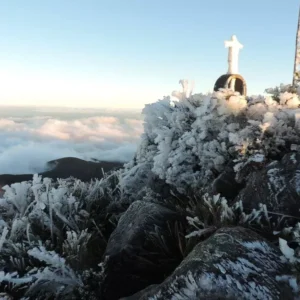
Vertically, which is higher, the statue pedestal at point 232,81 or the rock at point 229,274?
the statue pedestal at point 232,81

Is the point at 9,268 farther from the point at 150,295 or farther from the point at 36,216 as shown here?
the point at 150,295

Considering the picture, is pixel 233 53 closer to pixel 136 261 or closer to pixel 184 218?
pixel 184 218

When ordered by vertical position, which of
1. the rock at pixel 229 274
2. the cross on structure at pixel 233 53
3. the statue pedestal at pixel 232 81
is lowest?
the rock at pixel 229 274

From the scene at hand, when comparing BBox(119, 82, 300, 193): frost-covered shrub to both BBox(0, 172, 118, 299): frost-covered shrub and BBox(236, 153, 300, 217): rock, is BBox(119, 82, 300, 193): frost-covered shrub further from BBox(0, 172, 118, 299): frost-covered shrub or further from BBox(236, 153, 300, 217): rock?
BBox(0, 172, 118, 299): frost-covered shrub

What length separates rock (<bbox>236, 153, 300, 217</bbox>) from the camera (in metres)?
3.65

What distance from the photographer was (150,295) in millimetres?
2730

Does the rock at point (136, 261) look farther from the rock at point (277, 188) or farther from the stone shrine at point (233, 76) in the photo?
the stone shrine at point (233, 76)

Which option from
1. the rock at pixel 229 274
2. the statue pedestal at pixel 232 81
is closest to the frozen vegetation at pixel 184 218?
the rock at pixel 229 274

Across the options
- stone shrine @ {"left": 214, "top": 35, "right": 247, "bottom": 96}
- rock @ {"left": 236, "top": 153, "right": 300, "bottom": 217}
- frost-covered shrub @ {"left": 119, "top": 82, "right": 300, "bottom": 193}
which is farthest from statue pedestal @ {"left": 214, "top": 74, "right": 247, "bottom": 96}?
rock @ {"left": 236, "top": 153, "right": 300, "bottom": 217}

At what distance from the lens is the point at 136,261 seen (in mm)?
3631

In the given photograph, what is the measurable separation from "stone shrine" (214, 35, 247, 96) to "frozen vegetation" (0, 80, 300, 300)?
3.37 metres

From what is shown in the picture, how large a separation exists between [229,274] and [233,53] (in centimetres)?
786

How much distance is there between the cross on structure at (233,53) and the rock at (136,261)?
6406mm

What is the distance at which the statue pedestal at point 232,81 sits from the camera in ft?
30.0
